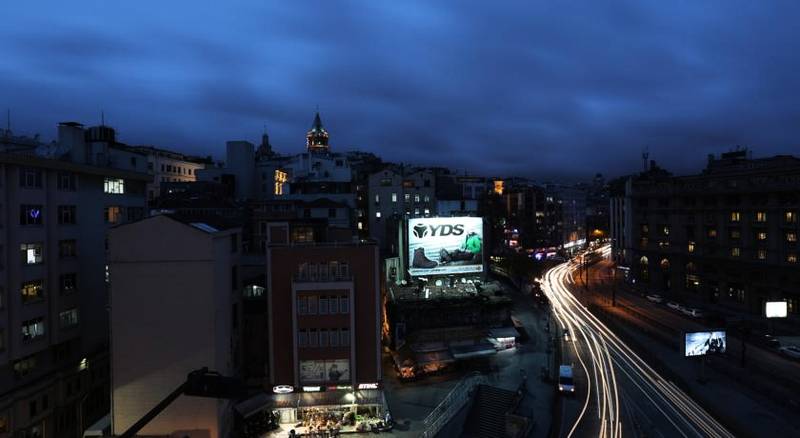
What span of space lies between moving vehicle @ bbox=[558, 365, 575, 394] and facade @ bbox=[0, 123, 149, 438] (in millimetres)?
33194

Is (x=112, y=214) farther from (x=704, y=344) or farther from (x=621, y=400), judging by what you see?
(x=704, y=344)

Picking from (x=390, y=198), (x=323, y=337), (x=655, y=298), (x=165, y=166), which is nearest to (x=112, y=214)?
(x=323, y=337)

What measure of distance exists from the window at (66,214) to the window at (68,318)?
20.6 feet

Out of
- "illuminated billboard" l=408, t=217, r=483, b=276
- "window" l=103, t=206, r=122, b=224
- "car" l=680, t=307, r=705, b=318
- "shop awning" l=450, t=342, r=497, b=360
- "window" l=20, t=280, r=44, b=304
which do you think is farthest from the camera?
"illuminated billboard" l=408, t=217, r=483, b=276

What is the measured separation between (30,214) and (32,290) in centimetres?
484

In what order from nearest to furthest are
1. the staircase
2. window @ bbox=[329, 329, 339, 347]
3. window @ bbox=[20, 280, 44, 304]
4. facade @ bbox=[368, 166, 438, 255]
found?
the staircase, window @ bbox=[329, 329, 339, 347], window @ bbox=[20, 280, 44, 304], facade @ bbox=[368, 166, 438, 255]

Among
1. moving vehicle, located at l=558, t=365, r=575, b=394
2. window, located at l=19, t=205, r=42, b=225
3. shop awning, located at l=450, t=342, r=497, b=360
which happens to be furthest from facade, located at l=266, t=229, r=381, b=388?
window, located at l=19, t=205, r=42, b=225

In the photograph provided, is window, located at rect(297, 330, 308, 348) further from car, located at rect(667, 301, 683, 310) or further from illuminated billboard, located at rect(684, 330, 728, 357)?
car, located at rect(667, 301, 683, 310)

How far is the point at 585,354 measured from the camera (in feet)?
133

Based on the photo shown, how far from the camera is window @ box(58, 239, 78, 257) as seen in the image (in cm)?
3434

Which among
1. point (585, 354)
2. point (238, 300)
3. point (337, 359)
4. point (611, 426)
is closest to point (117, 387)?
point (238, 300)

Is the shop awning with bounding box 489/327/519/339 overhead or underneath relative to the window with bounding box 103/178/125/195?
underneath

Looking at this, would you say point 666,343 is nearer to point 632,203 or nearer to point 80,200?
point 632,203

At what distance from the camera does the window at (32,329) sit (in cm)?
3066
